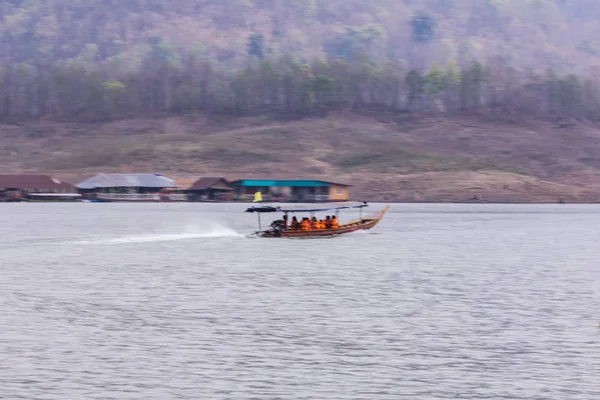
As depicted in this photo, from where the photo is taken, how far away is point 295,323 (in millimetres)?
37688

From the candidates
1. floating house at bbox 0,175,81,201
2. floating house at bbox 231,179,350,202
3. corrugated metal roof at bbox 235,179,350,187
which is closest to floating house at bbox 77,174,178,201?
floating house at bbox 0,175,81,201

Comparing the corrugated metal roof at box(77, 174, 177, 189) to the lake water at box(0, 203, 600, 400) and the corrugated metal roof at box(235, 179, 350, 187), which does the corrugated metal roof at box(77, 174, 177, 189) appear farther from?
the lake water at box(0, 203, 600, 400)

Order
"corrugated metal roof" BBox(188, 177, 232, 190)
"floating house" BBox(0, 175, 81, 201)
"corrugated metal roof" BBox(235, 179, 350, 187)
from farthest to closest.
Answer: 1. "corrugated metal roof" BBox(188, 177, 232, 190)
2. "floating house" BBox(0, 175, 81, 201)
3. "corrugated metal roof" BBox(235, 179, 350, 187)

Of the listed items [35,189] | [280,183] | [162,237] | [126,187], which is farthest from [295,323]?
[35,189]

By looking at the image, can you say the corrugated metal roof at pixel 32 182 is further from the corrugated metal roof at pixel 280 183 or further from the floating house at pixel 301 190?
the floating house at pixel 301 190

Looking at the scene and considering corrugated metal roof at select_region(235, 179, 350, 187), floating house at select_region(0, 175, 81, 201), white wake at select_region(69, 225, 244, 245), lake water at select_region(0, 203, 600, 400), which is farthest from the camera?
floating house at select_region(0, 175, 81, 201)

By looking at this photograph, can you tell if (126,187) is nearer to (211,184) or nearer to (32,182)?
(211,184)

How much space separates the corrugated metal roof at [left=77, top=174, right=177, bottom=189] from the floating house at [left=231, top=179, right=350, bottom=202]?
1415cm

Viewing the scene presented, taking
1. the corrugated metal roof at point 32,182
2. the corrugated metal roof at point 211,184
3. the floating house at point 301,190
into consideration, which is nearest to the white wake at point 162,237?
the floating house at point 301,190

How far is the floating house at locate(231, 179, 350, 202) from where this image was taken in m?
173

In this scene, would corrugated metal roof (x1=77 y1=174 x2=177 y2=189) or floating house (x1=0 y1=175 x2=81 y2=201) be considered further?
corrugated metal roof (x1=77 y1=174 x2=177 y2=189)

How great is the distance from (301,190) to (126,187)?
30.4 m

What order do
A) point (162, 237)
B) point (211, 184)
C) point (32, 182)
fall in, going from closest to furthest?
point (162, 237)
point (32, 182)
point (211, 184)

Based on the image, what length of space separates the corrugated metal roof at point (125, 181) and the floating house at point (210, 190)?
3.93 meters
